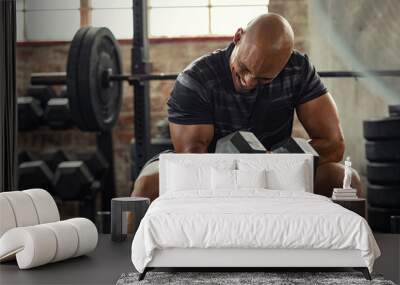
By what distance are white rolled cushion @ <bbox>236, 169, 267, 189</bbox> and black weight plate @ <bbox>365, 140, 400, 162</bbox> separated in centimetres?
99

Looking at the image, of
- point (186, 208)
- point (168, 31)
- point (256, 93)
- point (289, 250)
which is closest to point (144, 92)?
point (168, 31)

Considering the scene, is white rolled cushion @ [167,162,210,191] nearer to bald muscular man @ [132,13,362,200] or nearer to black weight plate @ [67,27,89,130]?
bald muscular man @ [132,13,362,200]

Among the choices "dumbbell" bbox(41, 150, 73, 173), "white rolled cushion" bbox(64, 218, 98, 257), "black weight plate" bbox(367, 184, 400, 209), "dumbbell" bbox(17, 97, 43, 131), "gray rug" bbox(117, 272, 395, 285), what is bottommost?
"gray rug" bbox(117, 272, 395, 285)

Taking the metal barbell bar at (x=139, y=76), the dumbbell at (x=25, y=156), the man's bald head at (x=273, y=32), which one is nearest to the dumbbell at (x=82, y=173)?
the dumbbell at (x=25, y=156)

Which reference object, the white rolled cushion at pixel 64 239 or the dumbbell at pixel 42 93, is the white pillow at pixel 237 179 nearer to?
the white rolled cushion at pixel 64 239

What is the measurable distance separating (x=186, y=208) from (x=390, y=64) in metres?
2.26

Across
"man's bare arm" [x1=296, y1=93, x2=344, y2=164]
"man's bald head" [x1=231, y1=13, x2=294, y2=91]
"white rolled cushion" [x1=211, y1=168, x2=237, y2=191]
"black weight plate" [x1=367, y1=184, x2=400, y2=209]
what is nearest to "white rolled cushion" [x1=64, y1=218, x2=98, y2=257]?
"white rolled cushion" [x1=211, y1=168, x2=237, y2=191]

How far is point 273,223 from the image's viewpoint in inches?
147

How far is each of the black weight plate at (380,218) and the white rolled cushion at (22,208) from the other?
101 inches

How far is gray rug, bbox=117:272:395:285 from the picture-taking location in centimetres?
375

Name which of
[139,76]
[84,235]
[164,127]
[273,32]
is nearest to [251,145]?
[164,127]

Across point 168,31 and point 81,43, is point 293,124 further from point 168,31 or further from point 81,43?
point 81,43

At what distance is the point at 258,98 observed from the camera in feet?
17.1

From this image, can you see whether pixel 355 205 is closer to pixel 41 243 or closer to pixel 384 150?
pixel 384 150
